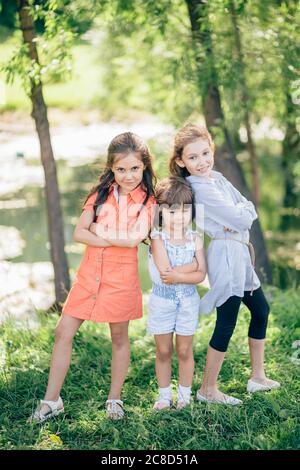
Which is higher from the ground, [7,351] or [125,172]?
[125,172]

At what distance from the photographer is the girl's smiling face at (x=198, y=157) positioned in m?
3.62

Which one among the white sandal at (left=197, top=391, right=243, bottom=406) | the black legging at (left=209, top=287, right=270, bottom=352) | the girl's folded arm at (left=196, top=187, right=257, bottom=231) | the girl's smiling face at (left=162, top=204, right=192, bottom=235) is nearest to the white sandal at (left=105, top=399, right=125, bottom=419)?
the white sandal at (left=197, top=391, right=243, bottom=406)

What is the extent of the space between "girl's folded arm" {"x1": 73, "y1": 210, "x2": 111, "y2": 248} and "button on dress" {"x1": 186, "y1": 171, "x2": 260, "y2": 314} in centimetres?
53

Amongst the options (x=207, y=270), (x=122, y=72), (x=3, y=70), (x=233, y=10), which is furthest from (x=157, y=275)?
(x=122, y=72)

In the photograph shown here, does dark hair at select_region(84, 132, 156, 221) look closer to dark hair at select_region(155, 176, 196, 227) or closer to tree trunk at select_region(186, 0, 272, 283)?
dark hair at select_region(155, 176, 196, 227)

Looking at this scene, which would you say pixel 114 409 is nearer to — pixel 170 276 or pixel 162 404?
pixel 162 404

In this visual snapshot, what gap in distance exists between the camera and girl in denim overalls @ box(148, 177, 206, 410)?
3.59 m

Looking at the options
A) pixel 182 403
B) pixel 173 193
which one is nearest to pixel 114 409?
pixel 182 403

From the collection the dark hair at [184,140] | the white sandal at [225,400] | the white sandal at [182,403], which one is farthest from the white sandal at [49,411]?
the dark hair at [184,140]

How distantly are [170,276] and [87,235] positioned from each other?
1.56 feet

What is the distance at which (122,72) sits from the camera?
12.5m

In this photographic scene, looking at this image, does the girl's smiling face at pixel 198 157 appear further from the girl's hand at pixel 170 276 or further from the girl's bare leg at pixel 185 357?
the girl's bare leg at pixel 185 357
